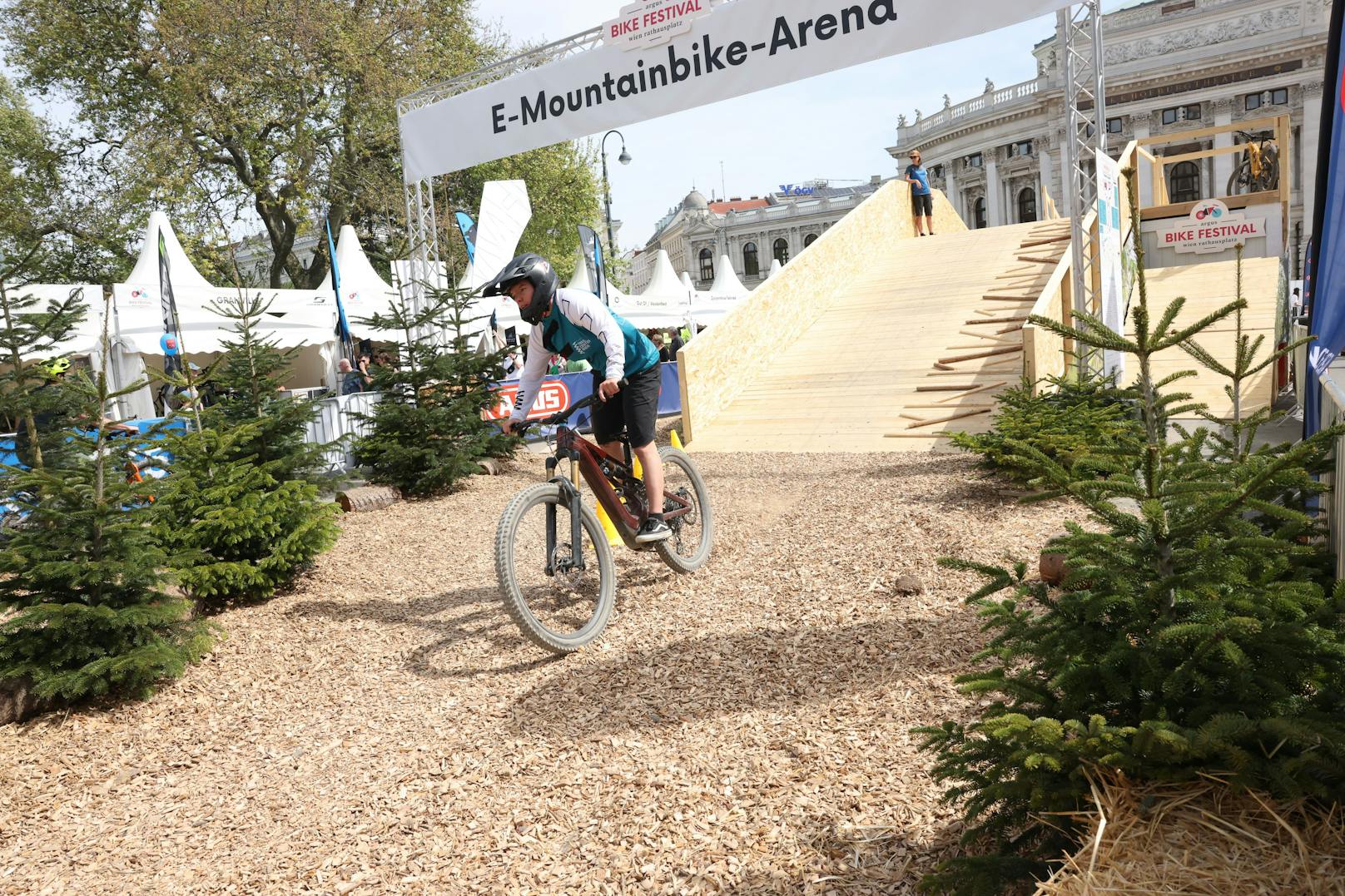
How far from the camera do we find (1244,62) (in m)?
58.3

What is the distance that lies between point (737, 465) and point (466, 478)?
2.89m

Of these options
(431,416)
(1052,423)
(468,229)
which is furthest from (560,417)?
(468,229)

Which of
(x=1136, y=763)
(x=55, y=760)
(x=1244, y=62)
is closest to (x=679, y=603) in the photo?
(x=55, y=760)

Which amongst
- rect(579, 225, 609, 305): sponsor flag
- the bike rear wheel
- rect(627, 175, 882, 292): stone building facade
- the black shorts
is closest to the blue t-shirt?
rect(579, 225, 609, 305): sponsor flag

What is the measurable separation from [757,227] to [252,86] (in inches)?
3471

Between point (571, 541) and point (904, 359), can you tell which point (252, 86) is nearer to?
point (904, 359)

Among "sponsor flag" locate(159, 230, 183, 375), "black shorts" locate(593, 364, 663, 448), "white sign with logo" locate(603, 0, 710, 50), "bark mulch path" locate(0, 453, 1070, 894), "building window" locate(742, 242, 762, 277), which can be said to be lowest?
"bark mulch path" locate(0, 453, 1070, 894)

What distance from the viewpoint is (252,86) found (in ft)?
75.2

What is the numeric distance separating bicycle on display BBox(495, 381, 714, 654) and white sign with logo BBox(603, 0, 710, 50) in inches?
228

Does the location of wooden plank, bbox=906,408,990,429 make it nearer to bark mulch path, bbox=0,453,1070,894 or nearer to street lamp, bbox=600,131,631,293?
bark mulch path, bbox=0,453,1070,894

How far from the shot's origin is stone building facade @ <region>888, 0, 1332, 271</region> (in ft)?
186

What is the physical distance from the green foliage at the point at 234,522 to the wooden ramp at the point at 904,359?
18.3 feet

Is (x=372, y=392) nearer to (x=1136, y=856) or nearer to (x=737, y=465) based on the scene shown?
(x=737, y=465)

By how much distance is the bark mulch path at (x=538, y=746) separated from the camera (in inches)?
118
